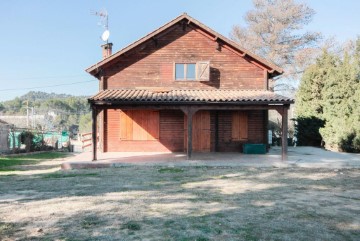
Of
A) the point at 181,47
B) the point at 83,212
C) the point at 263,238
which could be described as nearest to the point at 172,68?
the point at 181,47

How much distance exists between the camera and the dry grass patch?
510cm

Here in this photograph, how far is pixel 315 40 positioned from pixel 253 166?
945 inches

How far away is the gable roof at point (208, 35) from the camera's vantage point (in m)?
16.5

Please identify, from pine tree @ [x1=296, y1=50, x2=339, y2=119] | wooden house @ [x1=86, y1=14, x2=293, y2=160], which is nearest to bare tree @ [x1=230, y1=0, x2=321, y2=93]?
pine tree @ [x1=296, y1=50, x2=339, y2=119]

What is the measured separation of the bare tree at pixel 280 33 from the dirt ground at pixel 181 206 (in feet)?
74.9

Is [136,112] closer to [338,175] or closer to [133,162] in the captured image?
[133,162]

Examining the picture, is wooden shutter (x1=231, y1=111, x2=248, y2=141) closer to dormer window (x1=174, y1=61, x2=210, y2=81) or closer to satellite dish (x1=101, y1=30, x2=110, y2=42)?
dormer window (x1=174, y1=61, x2=210, y2=81)

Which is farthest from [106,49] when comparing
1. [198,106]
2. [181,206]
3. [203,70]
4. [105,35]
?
[181,206]

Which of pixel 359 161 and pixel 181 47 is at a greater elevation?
pixel 181 47

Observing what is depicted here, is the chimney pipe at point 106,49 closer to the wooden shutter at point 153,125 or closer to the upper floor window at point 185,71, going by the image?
the upper floor window at point 185,71

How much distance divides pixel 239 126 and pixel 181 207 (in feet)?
36.0

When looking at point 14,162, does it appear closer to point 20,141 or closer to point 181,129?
point 20,141

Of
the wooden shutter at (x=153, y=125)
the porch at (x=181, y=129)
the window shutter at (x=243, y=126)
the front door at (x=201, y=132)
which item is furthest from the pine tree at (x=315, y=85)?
the wooden shutter at (x=153, y=125)

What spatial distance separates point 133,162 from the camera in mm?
13031
